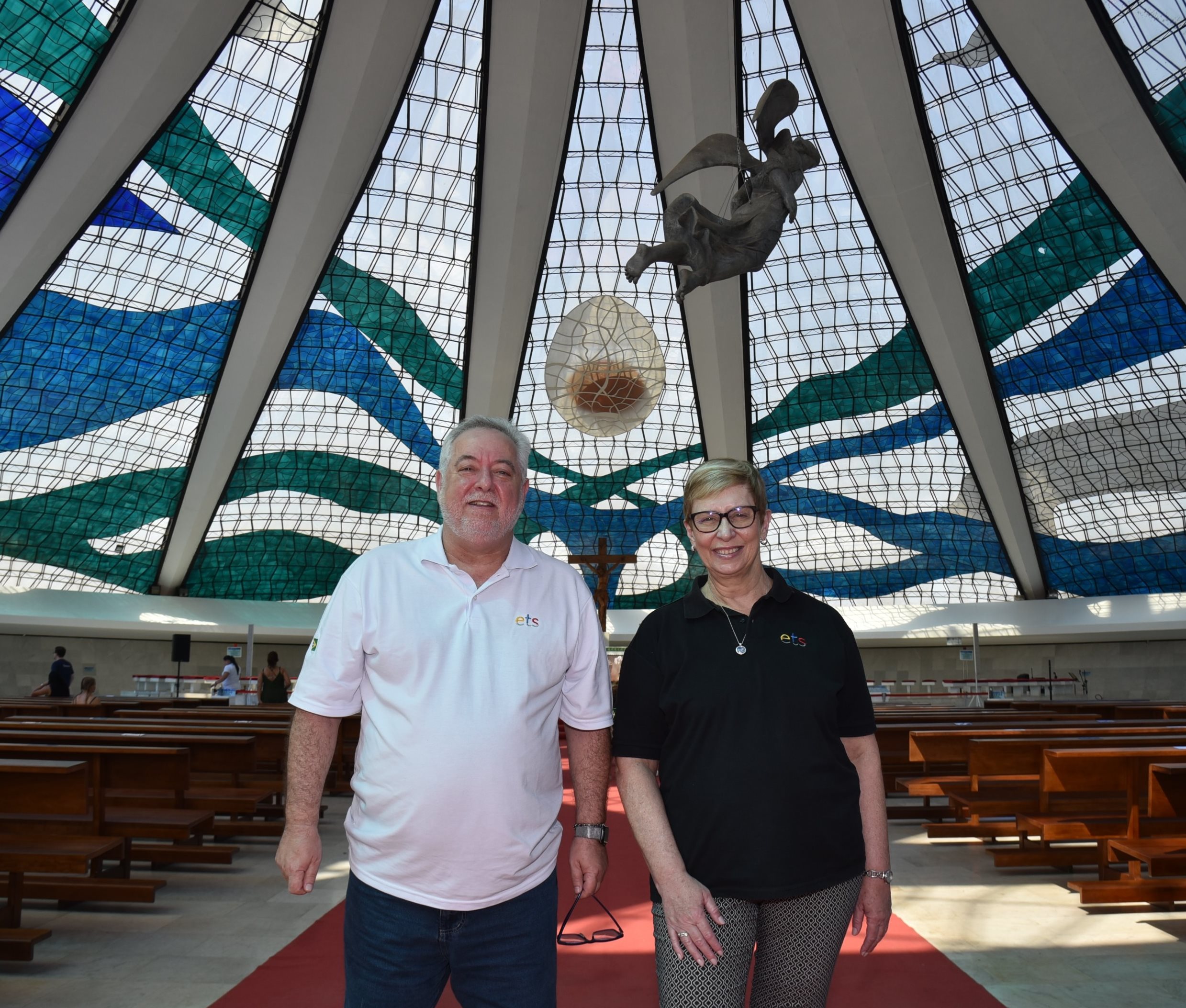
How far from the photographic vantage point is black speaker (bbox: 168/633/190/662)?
22.2m

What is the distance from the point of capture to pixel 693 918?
8.79ft

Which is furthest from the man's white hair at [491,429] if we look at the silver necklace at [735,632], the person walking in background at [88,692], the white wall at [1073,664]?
the white wall at [1073,664]

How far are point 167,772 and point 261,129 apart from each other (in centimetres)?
1951

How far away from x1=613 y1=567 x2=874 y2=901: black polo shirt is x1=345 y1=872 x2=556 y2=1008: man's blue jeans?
0.41m

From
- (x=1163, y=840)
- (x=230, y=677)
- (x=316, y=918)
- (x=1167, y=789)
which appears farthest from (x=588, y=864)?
(x=230, y=677)

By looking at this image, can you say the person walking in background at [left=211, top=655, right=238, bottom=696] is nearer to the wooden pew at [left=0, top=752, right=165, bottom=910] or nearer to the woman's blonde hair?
the wooden pew at [left=0, top=752, right=165, bottom=910]

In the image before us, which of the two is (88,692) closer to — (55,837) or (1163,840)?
(55,837)

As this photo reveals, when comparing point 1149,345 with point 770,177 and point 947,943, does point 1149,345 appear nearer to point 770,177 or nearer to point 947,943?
point 770,177

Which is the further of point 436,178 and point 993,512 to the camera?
point 993,512

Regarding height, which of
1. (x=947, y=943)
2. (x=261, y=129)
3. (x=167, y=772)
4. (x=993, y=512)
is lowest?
(x=947, y=943)

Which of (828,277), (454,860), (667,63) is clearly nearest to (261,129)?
(667,63)

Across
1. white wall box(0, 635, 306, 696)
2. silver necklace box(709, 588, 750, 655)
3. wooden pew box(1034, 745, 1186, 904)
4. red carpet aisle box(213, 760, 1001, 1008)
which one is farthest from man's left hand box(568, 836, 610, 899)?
white wall box(0, 635, 306, 696)

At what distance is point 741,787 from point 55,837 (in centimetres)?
540

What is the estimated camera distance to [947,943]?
5.85 metres
